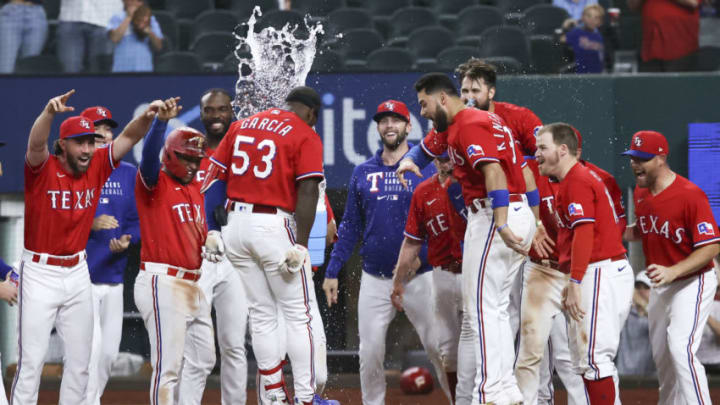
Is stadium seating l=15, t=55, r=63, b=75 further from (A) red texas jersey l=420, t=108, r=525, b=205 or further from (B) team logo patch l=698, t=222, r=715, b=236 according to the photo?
(B) team logo patch l=698, t=222, r=715, b=236

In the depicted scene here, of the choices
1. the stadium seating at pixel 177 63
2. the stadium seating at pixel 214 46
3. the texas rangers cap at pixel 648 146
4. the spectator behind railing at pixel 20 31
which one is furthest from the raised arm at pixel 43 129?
the stadium seating at pixel 214 46

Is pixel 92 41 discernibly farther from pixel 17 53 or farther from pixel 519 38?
pixel 519 38

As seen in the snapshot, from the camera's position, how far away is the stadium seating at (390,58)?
1007 centimetres

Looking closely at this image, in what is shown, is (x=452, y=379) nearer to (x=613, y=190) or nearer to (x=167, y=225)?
(x=613, y=190)

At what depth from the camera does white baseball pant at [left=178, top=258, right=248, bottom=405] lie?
6.37 m

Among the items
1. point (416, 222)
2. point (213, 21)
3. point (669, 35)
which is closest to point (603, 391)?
point (416, 222)

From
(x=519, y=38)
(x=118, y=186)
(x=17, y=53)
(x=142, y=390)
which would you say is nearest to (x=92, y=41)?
(x=17, y=53)

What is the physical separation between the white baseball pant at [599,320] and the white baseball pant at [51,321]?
2899 millimetres

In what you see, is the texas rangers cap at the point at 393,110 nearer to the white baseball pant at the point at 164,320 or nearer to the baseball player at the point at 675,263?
the baseball player at the point at 675,263

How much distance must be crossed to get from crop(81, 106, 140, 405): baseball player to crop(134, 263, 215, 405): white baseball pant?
1.13m

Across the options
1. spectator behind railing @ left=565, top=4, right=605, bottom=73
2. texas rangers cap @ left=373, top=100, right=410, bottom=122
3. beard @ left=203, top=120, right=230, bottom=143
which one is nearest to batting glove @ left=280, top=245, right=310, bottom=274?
beard @ left=203, top=120, right=230, bottom=143

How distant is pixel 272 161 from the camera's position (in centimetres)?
585

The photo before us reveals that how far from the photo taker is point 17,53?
957 centimetres

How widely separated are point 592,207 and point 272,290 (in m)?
1.92
